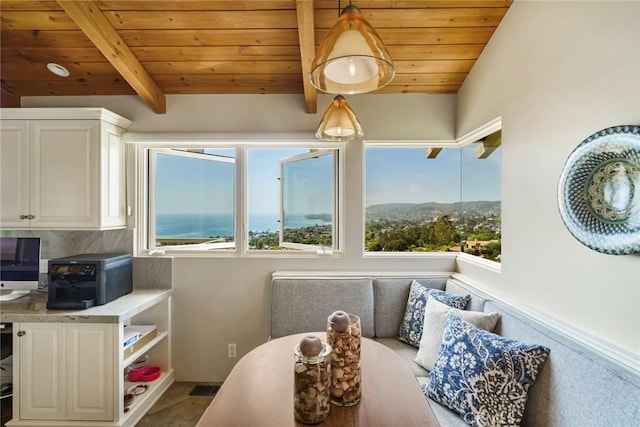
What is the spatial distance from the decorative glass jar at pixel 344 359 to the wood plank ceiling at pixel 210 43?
1679mm

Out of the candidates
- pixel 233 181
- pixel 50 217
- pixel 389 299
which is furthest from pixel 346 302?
pixel 50 217

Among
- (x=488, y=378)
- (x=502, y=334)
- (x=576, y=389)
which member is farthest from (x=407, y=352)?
(x=576, y=389)

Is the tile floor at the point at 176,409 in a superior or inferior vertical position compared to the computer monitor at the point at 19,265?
inferior

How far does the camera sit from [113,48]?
1.99 m

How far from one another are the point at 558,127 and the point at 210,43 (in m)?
2.19

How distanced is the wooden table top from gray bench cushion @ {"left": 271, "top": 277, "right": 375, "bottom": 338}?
0.88 metres

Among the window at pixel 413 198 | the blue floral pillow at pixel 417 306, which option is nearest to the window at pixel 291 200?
the window at pixel 413 198

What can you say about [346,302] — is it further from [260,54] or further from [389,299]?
[260,54]

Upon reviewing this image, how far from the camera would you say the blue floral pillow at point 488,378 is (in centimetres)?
131

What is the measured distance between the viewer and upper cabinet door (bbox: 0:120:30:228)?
2.22 meters

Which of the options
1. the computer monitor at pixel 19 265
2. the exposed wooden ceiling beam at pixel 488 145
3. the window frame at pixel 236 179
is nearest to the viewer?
the exposed wooden ceiling beam at pixel 488 145

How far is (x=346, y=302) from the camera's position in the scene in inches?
91.9

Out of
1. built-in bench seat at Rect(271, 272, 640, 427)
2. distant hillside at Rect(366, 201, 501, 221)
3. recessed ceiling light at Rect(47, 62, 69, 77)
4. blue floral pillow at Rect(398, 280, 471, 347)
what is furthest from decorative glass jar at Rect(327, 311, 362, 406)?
recessed ceiling light at Rect(47, 62, 69, 77)

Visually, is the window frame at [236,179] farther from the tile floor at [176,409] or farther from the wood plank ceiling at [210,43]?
the tile floor at [176,409]
